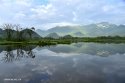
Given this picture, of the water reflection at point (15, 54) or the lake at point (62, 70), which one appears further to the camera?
the water reflection at point (15, 54)

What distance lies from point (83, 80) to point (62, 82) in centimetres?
282

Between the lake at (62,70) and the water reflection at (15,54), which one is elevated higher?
the lake at (62,70)

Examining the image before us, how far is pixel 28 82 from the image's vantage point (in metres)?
21.8

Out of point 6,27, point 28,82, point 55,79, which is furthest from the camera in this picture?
point 6,27

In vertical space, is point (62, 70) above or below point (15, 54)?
above

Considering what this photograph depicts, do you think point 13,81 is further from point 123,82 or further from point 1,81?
point 123,82

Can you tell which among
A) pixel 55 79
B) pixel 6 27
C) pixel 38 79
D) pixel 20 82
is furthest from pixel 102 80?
pixel 6 27

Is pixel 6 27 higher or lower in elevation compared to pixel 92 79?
higher

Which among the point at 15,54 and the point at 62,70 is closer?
the point at 62,70

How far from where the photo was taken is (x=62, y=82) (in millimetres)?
21875

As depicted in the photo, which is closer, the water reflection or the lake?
the lake

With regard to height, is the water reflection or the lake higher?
the lake

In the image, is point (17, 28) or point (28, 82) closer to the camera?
point (28, 82)

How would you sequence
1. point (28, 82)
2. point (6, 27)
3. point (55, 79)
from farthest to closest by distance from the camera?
point (6, 27) < point (55, 79) < point (28, 82)
